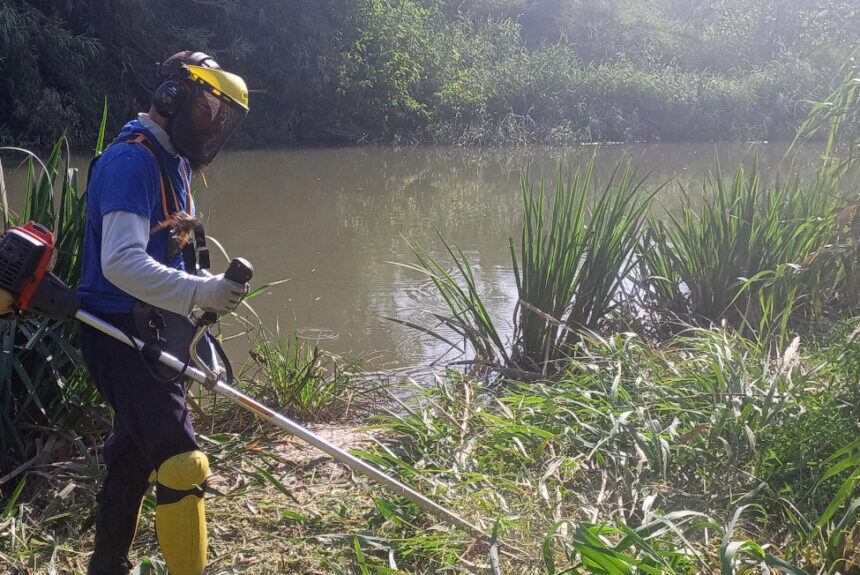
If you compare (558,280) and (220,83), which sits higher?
(220,83)

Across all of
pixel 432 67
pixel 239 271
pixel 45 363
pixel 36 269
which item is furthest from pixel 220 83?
pixel 432 67

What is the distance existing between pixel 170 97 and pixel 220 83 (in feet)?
0.45

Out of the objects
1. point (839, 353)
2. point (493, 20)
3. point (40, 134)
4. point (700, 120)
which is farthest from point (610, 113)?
point (839, 353)

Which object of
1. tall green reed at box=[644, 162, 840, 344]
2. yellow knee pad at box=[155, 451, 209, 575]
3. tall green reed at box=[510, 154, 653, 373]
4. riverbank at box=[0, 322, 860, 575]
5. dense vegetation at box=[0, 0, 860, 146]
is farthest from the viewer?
dense vegetation at box=[0, 0, 860, 146]

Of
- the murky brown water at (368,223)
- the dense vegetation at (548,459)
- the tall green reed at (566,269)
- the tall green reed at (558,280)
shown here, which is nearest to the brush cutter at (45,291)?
the dense vegetation at (548,459)

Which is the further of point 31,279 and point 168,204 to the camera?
point 168,204

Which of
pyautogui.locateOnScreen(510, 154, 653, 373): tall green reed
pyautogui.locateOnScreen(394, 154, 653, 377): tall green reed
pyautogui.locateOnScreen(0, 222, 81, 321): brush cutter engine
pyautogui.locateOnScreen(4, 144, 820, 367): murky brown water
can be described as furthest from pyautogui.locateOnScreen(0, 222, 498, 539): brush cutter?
pyautogui.locateOnScreen(510, 154, 653, 373): tall green reed

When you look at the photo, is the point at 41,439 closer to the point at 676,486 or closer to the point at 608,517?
the point at 608,517

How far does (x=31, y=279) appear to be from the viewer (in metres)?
2.27

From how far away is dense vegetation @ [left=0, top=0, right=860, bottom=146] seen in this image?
14695 mm

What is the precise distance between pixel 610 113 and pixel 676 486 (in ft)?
60.8

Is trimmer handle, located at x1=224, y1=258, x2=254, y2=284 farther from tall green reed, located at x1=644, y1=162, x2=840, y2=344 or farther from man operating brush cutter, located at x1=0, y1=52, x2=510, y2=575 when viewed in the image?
tall green reed, located at x1=644, y1=162, x2=840, y2=344

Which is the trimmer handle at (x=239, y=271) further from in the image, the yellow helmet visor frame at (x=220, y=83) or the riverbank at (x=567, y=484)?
the riverbank at (x=567, y=484)

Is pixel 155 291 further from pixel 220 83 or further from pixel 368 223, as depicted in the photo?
pixel 368 223
